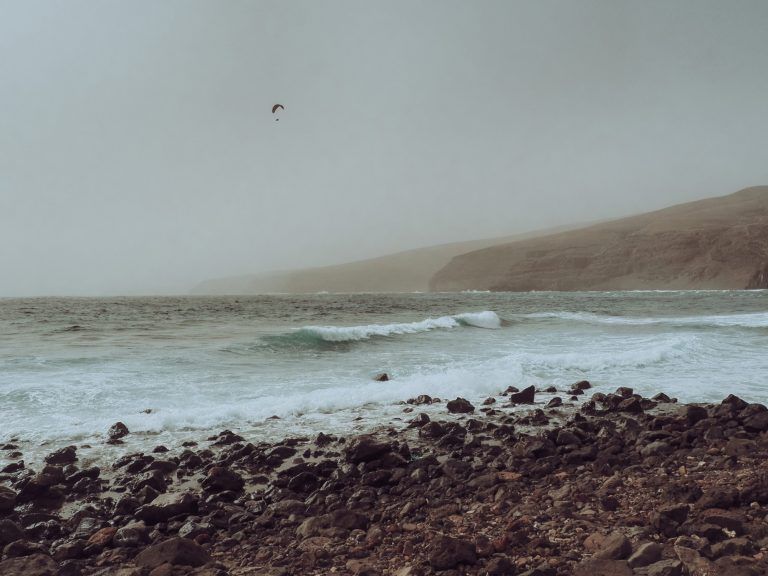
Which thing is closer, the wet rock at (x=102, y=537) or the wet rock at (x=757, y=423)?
the wet rock at (x=102, y=537)

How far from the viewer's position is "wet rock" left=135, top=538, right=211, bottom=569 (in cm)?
392

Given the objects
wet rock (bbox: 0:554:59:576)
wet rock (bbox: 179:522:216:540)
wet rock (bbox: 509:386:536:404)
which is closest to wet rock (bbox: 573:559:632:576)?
wet rock (bbox: 179:522:216:540)

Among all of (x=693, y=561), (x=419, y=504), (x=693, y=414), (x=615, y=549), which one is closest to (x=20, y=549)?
(x=419, y=504)

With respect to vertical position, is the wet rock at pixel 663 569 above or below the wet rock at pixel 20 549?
below

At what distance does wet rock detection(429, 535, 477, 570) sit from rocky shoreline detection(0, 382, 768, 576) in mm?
13

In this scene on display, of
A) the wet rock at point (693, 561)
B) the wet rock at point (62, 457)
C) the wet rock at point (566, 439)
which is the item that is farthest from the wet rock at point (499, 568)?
the wet rock at point (62, 457)

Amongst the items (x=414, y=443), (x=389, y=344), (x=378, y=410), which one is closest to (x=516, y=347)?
(x=389, y=344)

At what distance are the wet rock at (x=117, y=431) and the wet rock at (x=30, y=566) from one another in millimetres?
3708

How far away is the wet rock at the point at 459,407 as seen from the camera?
9359 mm

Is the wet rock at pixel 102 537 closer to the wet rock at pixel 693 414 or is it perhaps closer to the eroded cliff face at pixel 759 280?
the wet rock at pixel 693 414

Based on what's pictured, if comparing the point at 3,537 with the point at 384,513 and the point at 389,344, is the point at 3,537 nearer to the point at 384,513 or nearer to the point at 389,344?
the point at 384,513

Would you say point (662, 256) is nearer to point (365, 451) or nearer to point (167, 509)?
point (365, 451)

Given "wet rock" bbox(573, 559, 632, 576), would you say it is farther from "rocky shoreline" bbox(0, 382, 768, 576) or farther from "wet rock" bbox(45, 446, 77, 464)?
"wet rock" bbox(45, 446, 77, 464)

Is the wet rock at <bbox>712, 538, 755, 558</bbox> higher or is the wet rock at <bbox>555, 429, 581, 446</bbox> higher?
the wet rock at <bbox>712, 538, 755, 558</bbox>
